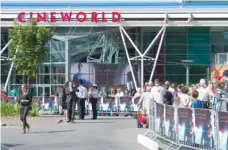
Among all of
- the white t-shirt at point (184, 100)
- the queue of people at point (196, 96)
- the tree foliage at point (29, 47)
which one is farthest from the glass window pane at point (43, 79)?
the white t-shirt at point (184, 100)

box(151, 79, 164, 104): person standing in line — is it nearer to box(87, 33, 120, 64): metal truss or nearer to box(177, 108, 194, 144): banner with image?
box(177, 108, 194, 144): banner with image

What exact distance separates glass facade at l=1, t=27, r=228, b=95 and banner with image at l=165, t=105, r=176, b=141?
3886 cm

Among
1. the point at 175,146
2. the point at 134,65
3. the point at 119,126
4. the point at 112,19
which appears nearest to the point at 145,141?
the point at 175,146

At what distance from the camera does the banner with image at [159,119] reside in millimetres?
14953

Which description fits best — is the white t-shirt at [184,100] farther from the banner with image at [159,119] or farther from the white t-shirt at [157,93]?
the banner with image at [159,119]

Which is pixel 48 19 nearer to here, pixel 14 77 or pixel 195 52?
pixel 14 77

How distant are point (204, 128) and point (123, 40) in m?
41.1

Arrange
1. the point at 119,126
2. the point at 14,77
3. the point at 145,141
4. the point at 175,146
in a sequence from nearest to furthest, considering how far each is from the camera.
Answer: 1. the point at 175,146
2. the point at 145,141
3. the point at 119,126
4. the point at 14,77

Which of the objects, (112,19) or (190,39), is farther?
(190,39)

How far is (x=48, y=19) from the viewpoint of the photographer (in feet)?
169

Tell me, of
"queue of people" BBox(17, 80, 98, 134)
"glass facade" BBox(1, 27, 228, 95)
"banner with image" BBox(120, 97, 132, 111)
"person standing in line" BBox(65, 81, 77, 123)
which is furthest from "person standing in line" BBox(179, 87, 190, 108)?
"glass facade" BBox(1, 27, 228, 95)

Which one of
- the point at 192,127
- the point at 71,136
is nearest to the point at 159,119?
the point at 192,127

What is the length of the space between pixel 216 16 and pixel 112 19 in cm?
882

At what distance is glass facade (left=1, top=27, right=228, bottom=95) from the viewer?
5388cm
